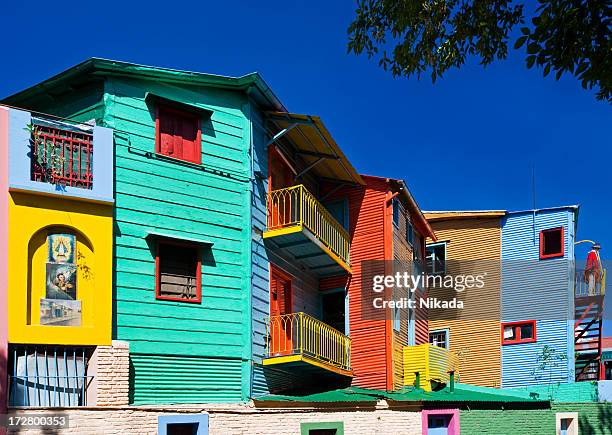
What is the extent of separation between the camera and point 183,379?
653 inches

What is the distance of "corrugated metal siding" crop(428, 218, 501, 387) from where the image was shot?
3081 centimetres

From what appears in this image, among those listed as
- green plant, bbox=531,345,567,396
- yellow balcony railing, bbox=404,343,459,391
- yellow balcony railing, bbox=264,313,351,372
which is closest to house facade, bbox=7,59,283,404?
yellow balcony railing, bbox=264,313,351,372

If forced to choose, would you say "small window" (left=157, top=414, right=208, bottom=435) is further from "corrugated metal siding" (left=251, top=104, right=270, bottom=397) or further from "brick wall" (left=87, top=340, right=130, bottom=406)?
"corrugated metal siding" (left=251, top=104, right=270, bottom=397)

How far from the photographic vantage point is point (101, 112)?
16672 millimetres

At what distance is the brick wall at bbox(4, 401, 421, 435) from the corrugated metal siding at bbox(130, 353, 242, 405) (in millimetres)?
241

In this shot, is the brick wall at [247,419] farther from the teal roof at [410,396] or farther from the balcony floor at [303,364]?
the balcony floor at [303,364]

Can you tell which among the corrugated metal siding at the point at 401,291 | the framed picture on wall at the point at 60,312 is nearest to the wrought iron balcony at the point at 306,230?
the corrugated metal siding at the point at 401,291

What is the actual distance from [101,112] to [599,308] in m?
19.9

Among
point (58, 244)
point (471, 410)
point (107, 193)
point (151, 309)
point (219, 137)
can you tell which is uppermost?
point (219, 137)

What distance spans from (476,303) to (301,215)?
45.8 feet

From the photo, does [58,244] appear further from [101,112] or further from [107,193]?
[101,112]

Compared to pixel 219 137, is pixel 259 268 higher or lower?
lower

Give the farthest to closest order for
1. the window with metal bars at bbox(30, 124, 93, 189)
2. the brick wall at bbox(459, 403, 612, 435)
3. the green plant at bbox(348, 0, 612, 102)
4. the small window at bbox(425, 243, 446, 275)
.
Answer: the small window at bbox(425, 243, 446, 275)
the brick wall at bbox(459, 403, 612, 435)
the window with metal bars at bbox(30, 124, 93, 189)
the green plant at bbox(348, 0, 612, 102)

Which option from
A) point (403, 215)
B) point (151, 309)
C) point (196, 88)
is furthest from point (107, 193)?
point (403, 215)
